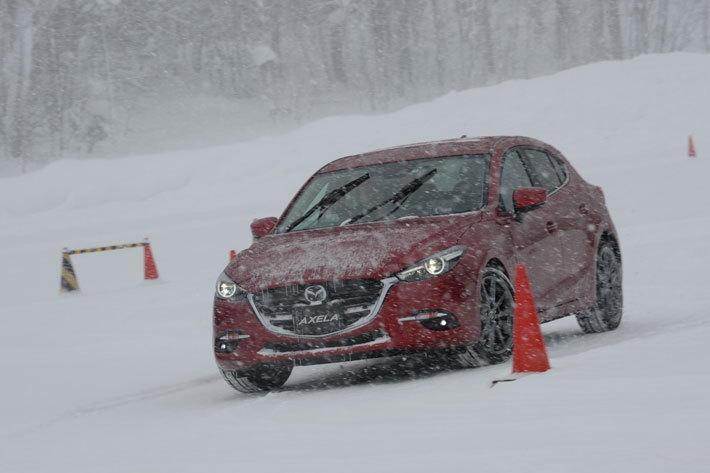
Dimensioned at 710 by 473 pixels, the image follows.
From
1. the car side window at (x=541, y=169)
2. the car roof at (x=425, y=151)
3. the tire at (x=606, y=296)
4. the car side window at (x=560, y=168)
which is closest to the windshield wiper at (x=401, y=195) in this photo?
the car roof at (x=425, y=151)

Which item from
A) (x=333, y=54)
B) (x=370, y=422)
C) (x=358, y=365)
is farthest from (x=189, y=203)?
(x=333, y=54)

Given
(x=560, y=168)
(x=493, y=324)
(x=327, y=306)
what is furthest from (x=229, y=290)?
(x=560, y=168)

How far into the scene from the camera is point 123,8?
111500 millimetres

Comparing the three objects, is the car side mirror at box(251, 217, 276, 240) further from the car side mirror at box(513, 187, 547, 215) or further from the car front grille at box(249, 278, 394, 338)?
the car side mirror at box(513, 187, 547, 215)

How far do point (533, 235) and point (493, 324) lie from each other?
3.39 feet

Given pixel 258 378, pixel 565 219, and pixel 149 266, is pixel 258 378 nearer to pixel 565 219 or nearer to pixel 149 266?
pixel 565 219

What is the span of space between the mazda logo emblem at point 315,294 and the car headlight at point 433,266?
469 millimetres

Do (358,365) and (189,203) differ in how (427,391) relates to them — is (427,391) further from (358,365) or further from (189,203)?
(189,203)

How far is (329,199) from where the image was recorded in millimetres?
8141

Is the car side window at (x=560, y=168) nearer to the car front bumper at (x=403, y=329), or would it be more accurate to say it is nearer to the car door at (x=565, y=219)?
the car door at (x=565, y=219)

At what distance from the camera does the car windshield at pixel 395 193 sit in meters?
7.61

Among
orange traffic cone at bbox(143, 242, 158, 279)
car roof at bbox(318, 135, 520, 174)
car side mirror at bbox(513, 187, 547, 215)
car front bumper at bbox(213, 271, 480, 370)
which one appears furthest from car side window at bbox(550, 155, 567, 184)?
orange traffic cone at bbox(143, 242, 158, 279)

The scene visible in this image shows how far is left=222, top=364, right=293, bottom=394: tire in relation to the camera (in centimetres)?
729

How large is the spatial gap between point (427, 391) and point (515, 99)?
1837 inches
